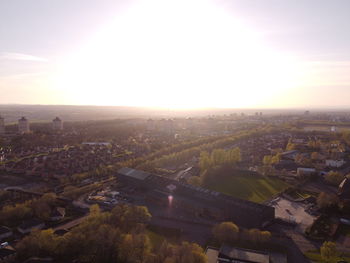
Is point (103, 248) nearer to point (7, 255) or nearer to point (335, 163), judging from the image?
point (7, 255)

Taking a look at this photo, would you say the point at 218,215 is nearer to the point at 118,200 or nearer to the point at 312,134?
the point at 118,200

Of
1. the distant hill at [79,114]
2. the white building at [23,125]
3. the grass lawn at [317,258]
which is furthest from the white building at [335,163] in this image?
the distant hill at [79,114]

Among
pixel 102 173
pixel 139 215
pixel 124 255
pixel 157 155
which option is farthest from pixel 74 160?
pixel 124 255

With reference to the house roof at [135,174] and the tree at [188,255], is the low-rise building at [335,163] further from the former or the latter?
the tree at [188,255]

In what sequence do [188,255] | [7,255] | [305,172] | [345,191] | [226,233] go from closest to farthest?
[188,255], [7,255], [226,233], [345,191], [305,172]

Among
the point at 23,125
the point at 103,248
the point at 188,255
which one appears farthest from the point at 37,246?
the point at 23,125

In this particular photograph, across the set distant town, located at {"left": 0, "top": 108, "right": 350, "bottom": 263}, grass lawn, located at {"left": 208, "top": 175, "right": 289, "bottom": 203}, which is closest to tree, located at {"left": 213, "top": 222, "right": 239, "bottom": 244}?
distant town, located at {"left": 0, "top": 108, "right": 350, "bottom": 263}
